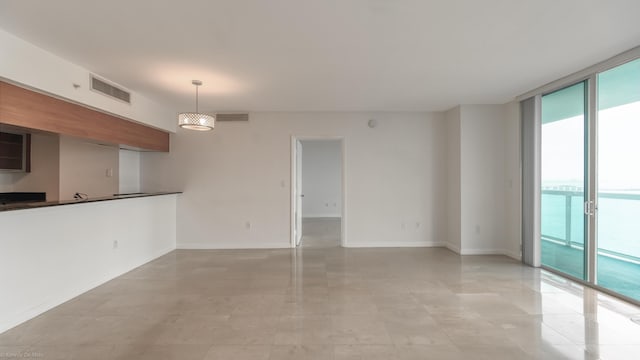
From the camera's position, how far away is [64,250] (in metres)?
3.20

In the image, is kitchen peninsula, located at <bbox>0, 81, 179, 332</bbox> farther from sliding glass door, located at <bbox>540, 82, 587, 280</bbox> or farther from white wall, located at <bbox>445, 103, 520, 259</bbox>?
sliding glass door, located at <bbox>540, 82, 587, 280</bbox>

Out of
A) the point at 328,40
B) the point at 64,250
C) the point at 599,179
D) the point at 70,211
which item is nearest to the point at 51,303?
the point at 64,250

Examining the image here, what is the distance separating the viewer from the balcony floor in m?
3.29

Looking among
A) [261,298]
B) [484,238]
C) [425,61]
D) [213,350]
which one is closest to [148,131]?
[261,298]

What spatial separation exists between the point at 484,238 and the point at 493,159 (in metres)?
1.41

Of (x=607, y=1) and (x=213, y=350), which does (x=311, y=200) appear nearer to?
(x=213, y=350)

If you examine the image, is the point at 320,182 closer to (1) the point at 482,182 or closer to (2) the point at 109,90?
(1) the point at 482,182

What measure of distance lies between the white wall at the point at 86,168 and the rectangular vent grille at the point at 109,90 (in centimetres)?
97

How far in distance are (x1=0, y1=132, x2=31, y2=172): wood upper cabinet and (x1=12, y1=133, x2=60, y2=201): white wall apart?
0.21 feet

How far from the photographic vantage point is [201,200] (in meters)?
5.61

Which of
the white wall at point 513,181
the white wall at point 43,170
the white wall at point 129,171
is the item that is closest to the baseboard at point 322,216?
the white wall at point 129,171

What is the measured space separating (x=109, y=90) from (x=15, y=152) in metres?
1.77

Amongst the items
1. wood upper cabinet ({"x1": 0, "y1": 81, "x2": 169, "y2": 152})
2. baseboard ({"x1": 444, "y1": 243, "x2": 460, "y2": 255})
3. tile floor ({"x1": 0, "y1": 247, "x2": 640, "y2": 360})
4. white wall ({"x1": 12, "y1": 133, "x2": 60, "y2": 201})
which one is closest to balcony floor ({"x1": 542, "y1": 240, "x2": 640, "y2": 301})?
tile floor ({"x1": 0, "y1": 247, "x2": 640, "y2": 360})

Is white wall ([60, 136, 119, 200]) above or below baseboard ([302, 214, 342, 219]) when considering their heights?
above
